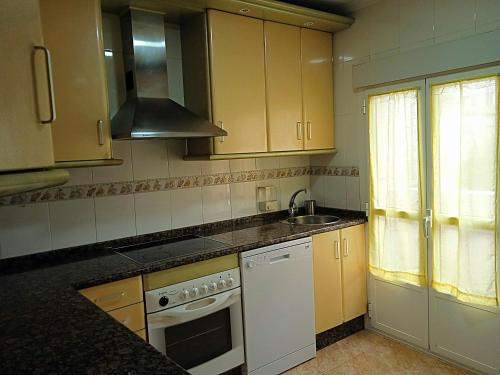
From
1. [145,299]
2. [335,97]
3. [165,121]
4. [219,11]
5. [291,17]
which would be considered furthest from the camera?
[335,97]

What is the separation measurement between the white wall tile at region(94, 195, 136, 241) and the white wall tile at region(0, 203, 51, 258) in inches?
11.1

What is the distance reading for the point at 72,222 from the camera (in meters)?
2.21

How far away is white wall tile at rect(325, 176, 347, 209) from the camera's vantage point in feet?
9.95

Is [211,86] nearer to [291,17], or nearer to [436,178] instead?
[291,17]

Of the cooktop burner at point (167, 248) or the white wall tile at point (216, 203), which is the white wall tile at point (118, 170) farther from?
the white wall tile at point (216, 203)

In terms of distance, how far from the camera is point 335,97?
3.03m

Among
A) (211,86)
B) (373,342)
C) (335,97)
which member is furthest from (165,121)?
(373,342)

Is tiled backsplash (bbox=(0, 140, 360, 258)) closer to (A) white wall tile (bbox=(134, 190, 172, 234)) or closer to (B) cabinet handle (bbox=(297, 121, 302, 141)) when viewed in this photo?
(A) white wall tile (bbox=(134, 190, 172, 234))

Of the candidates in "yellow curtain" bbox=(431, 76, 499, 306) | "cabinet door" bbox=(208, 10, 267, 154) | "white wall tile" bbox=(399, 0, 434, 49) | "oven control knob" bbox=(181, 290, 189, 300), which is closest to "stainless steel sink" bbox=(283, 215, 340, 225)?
"cabinet door" bbox=(208, 10, 267, 154)

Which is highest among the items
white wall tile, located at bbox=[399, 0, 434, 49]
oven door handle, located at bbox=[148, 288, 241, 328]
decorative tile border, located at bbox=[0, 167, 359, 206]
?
white wall tile, located at bbox=[399, 0, 434, 49]

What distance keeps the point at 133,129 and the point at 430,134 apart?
5.82 ft

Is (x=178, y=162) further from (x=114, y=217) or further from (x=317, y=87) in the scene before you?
(x=317, y=87)

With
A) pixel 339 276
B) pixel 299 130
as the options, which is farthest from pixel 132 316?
pixel 299 130

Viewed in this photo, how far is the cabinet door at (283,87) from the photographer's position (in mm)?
2641
